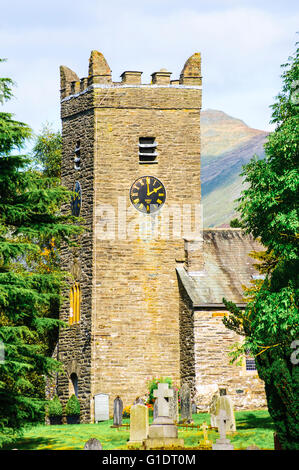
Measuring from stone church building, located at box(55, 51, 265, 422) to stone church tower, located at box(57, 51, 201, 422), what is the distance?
46 millimetres

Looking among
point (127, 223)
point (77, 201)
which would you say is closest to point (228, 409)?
point (127, 223)

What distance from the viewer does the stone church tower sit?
114ft

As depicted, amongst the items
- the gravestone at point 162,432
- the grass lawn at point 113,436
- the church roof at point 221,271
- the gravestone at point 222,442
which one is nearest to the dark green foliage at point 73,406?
the grass lawn at point 113,436

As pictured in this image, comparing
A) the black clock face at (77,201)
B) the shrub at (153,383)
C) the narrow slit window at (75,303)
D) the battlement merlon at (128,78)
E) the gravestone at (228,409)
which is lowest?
the gravestone at (228,409)

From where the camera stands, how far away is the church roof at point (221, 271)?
116 ft

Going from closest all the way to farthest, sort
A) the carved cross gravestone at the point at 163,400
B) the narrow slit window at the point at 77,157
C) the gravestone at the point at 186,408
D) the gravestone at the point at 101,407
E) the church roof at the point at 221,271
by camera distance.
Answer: the carved cross gravestone at the point at 163,400
the gravestone at the point at 186,408
the gravestone at the point at 101,407
the church roof at the point at 221,271
the narrow slit window at the point at 77,157

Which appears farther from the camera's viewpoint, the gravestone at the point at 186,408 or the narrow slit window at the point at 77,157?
the narrow slit window at the point at 77,157

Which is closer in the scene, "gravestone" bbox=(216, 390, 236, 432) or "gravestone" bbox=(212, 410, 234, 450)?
"gravestone" bbox=(212, 410, 234, 450)

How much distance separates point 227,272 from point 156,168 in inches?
232

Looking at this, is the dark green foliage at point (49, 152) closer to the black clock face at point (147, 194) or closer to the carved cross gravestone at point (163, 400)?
the black clock face at point (147, 194)

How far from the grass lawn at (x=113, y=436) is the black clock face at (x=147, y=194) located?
9.98m

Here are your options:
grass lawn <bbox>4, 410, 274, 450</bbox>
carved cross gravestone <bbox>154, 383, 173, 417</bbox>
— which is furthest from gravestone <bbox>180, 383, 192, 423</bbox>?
carved cross gravestone <bbox>154, 383, 173, 417</bbox>

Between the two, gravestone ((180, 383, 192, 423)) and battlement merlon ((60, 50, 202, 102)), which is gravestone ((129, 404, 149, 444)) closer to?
gravestone ((180, 383, 192, 423))

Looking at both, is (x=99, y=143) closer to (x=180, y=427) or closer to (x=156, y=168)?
(x=156, y=168)
